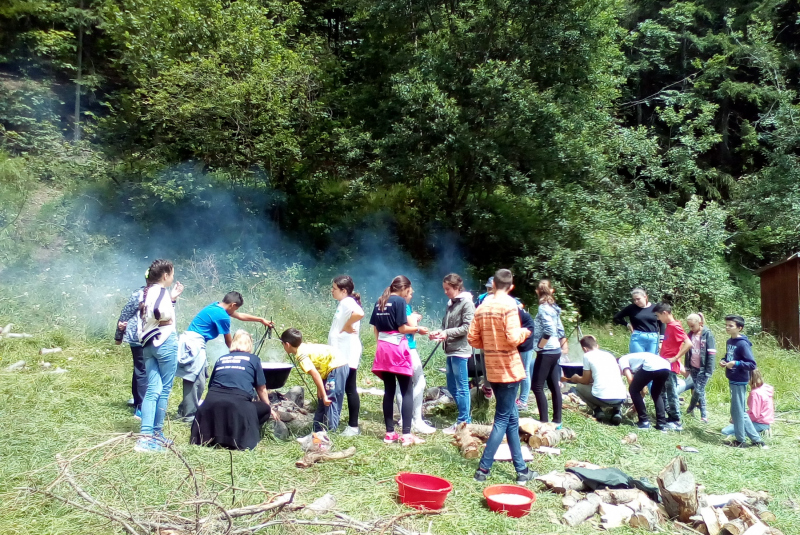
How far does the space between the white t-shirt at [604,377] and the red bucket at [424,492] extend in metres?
3.10

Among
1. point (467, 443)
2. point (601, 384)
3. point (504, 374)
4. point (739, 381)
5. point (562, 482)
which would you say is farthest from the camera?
point (601, 384)

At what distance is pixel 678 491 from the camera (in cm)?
412

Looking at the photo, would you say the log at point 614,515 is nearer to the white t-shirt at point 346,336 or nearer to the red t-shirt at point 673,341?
the white t-shirt at point 346,336

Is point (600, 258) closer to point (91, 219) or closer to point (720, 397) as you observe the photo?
point (720, 397)

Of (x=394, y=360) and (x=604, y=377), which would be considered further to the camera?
(x=604, y=377)

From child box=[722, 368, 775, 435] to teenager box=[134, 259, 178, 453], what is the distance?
5.52 meters

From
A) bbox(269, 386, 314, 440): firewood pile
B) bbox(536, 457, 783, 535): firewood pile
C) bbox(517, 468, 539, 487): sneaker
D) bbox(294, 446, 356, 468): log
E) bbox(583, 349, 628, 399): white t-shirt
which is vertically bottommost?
bbox(536, 457, 783, 535): firewood pile

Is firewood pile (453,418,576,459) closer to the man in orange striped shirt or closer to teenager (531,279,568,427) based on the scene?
teenager (531,279,568,427)

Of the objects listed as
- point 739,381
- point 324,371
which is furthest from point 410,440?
point 739,381

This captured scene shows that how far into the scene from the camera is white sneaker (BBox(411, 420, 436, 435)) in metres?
5.86

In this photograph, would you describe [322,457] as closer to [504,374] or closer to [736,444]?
[504,374]

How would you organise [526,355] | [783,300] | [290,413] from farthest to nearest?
[783,300], [526,355], [290,413]

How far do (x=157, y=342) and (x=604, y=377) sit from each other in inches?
177

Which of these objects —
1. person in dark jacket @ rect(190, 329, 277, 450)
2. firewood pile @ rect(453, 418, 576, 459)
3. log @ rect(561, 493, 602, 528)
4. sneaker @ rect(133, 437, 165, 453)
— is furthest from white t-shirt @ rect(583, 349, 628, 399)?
sneaker @ rect(133, 437, 165, 453)
